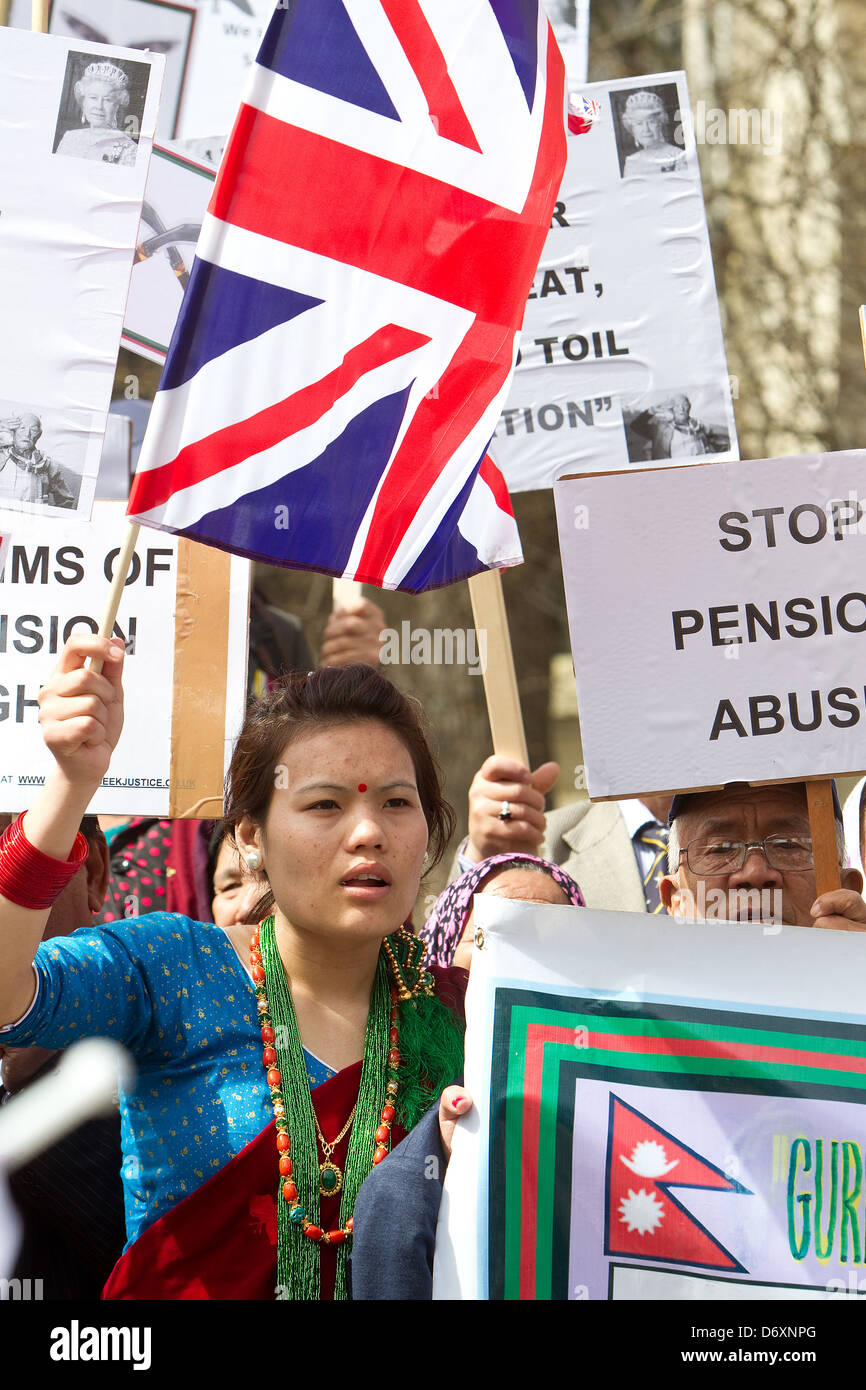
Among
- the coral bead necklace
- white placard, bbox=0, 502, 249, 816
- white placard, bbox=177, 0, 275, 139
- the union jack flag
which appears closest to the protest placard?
the coral bead necklace

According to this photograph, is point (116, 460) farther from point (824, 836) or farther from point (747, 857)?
point (824, 836)

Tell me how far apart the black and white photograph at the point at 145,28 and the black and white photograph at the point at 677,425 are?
5.67 ft

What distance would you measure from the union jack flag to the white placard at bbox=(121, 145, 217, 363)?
51.7 inches

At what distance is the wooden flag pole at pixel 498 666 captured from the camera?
3.31 metres

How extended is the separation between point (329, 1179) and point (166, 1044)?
317 mm

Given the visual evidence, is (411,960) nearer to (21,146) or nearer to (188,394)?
(188,394)

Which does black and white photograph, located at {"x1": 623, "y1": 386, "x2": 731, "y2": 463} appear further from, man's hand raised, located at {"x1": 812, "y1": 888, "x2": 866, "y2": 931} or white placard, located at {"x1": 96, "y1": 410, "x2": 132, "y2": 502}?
man's hand raised, located at {"x1": 812, "y1": 888, "x2": 866, "y2": 931}

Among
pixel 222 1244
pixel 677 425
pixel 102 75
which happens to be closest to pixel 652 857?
pixel 677 425

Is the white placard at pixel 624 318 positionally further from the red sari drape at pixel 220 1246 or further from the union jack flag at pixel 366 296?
the red sari drape at pixel 220 1246

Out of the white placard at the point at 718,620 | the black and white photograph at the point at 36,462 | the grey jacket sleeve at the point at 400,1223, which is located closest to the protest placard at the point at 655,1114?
the grey jacket sleeve at the point at 400,1223

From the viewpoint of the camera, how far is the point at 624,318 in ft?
13.8

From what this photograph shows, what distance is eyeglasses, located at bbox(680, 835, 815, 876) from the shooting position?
111 inches

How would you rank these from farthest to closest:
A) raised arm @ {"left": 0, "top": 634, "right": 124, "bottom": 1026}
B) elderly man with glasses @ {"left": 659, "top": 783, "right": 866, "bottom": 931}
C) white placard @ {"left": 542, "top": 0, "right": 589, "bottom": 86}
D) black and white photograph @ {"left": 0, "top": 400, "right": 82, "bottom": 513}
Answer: white placard @ {"left": 542, "top": 0, "right": 589, "bottom": 86}, black and white photograph @ {"left": 0, "top": 400, "right": 82, "bottom": 513}, elderly man with glasses @ {"left": 659, "top": 783, "right": 866, "bottom": 931}, raised arm @ {"left": 0, "top": 634, "right": 124, "bottom": 1026}
